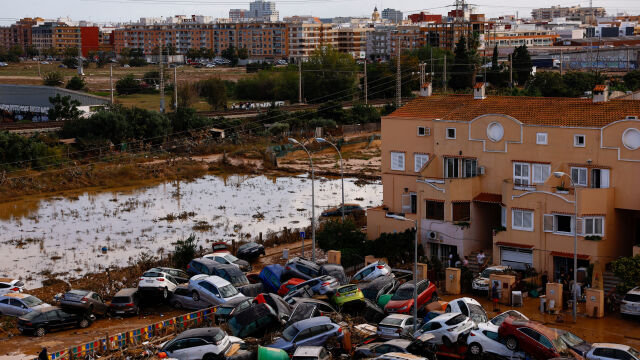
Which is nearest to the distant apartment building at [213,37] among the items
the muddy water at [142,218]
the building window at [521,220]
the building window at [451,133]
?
the muddy water at [142,218]

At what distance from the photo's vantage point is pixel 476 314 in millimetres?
23266

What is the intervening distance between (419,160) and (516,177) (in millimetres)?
4804

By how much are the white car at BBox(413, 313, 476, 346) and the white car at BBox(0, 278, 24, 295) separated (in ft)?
48.9

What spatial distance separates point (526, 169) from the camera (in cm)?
3183

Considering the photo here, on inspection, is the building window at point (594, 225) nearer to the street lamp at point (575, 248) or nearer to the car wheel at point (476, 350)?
the street lamp at point (575, 248)

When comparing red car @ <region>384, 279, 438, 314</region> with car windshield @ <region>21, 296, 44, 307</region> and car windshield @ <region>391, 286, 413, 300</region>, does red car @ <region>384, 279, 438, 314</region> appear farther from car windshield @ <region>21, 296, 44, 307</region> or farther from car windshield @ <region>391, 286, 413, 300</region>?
car windshield @ <region>21, 296, 44, 307</region>

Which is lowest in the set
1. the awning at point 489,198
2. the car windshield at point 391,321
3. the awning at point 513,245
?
the car windshield at point 391,321

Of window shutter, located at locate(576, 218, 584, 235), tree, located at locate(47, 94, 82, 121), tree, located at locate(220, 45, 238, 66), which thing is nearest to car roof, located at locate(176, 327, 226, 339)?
window shutter, located at locate(576, 218, 584, 235)

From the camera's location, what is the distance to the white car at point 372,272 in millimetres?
28734

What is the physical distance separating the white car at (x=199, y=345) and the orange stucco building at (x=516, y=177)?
42.3 ft

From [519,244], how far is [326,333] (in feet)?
35.7

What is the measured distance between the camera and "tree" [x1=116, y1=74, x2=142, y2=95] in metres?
108

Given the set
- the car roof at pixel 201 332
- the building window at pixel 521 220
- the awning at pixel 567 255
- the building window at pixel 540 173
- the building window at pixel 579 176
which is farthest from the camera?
the building window at pixel 540 173

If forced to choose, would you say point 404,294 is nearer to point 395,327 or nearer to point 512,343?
point 395,327
